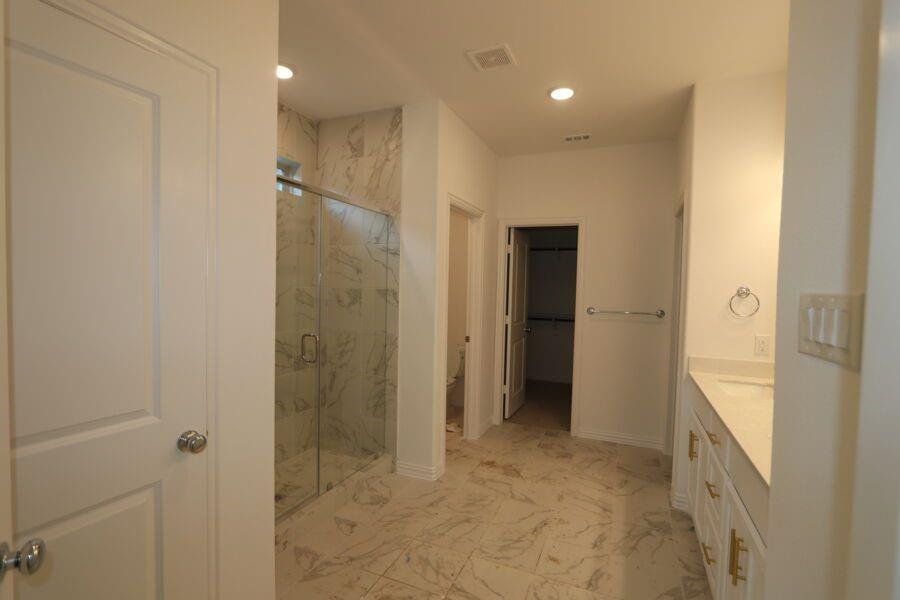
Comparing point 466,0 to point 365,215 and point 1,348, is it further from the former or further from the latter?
point 1,348

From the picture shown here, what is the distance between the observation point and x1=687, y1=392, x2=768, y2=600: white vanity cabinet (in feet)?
3.91

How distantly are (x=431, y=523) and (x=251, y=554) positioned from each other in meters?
1.24

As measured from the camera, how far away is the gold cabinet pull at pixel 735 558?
1308 millimetres

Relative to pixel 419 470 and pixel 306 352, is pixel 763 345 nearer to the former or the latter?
pixel 419 470

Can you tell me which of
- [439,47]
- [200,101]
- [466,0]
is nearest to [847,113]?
[200,101]

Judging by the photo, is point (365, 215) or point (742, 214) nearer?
point (742, 214)

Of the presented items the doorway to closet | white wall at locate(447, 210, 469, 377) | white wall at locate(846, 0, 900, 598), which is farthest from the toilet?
white wall at locate(846, 0, 900, 598)

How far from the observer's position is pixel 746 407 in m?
1.82

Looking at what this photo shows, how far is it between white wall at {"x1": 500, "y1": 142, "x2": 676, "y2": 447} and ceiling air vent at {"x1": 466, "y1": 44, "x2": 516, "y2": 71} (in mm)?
1586

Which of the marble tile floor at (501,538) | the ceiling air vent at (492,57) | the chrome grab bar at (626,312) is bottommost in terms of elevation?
the marble tile floor at (501,538)

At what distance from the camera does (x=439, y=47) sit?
2215 millimetres

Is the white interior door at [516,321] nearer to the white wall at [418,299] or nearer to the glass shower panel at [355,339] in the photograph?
the white wall at [418,299]

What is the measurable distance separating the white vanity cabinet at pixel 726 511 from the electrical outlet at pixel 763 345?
1.75ft

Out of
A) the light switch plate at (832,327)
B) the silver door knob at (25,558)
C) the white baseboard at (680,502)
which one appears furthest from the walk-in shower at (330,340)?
the light switch plate at (832,327)
